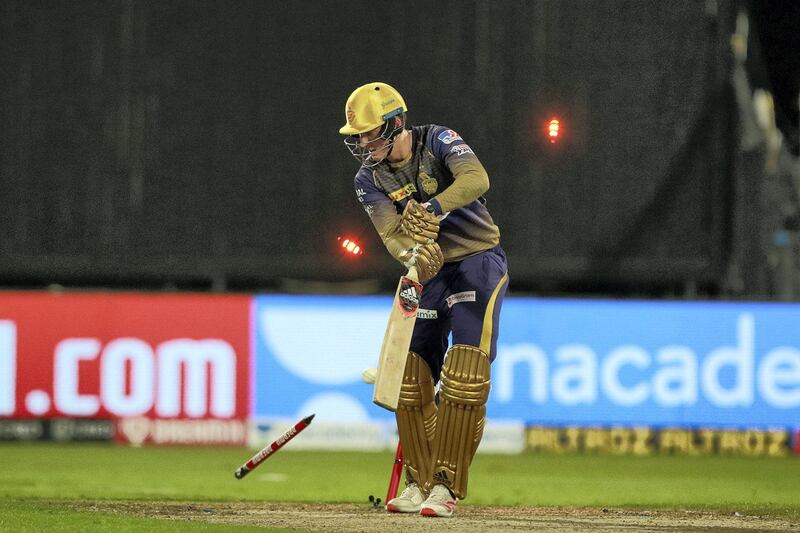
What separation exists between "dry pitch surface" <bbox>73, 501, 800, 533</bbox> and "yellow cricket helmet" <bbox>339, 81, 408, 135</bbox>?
6.30 feet

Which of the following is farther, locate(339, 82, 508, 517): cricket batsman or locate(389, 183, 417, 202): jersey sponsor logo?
locate(389, 183, 417, 202): jersey sponsor logo

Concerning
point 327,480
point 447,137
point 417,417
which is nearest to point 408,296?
point 417,417

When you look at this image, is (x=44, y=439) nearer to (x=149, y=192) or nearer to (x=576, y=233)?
(x=149, y=192)

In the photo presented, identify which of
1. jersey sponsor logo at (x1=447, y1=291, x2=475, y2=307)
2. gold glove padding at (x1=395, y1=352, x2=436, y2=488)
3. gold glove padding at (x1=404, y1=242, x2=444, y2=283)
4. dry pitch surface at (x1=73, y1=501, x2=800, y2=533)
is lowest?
dry pitch surface at (x1=73, y1=501, x2=800, y2=533)

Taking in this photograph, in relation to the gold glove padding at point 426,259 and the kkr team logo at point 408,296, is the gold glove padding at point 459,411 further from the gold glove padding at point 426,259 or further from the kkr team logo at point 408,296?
the gold glove padding at point 426,259

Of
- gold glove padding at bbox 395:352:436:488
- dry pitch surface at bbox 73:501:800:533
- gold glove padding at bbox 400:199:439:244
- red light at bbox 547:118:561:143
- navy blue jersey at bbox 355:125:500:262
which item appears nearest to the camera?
dry pitch surface at bbox 73:501:800:533

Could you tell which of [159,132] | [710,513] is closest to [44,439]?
[159,132]

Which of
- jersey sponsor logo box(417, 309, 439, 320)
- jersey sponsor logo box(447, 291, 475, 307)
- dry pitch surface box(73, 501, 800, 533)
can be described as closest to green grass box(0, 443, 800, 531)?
dry pitch surface box(73, 501, 800, 533)

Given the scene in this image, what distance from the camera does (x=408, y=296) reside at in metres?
7.02

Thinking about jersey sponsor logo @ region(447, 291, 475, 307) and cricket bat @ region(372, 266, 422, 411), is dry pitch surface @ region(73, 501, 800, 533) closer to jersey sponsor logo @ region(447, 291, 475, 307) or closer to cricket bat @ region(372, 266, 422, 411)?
cricket bat @ region(372, 266, 422, 411)

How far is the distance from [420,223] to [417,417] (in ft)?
3.55

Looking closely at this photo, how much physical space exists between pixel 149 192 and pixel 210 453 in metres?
3.19

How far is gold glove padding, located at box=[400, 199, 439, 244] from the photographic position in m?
6.93

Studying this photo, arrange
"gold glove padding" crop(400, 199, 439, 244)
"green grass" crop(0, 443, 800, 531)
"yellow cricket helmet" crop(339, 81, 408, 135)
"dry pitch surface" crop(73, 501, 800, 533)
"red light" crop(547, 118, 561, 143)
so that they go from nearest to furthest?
1. "dry pitch surface" crop(73, 501, 800, 533)
2. "gold glove padding" crop(400, 199, 439, 244)
3. "yellow cricket helmet" crop(339, 81, 408, 135)
4. "red light" crop(547, 118, 561, 143)
5. "green grass" crop(0, 443, 800, 531)
